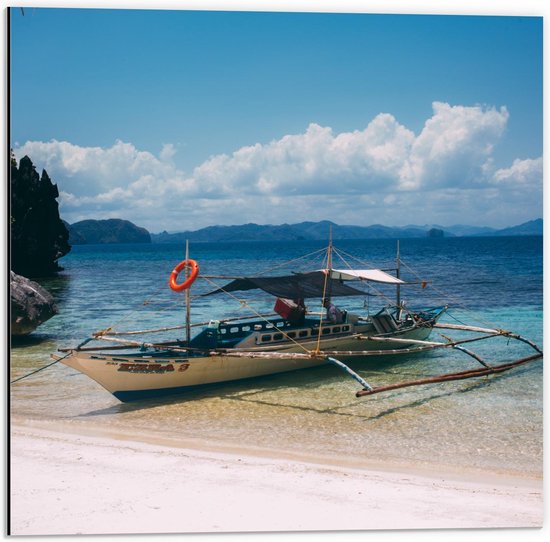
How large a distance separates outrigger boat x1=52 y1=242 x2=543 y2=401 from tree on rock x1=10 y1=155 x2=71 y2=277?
210cm

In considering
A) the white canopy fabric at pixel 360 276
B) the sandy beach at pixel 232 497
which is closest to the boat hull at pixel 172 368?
the white canopy fabric at pixel 360 276

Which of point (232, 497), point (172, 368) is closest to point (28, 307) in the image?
point (172, 368)

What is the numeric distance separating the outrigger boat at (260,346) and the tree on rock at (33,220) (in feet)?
6.90

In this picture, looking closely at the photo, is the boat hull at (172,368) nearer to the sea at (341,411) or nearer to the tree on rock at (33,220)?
the sea at (341,411)

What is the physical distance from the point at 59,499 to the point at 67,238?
9179mm

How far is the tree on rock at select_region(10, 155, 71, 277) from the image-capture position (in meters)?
8.27

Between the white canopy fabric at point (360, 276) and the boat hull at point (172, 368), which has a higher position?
the white canopy fabric at point (360, 276)

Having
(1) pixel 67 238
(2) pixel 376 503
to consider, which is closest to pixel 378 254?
(1) pixel 67 238

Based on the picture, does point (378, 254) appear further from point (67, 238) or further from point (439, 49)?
point (439, 49)

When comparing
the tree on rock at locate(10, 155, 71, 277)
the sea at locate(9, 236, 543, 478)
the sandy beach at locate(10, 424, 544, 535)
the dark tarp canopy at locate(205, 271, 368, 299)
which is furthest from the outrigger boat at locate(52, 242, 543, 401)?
the sandy beach at locate(10, 424, 544, 535)

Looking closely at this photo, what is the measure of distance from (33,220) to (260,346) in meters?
5.44

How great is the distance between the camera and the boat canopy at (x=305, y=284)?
442 inches

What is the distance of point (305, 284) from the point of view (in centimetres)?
1171

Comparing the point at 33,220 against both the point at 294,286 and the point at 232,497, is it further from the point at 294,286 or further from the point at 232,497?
the point at 232,497
